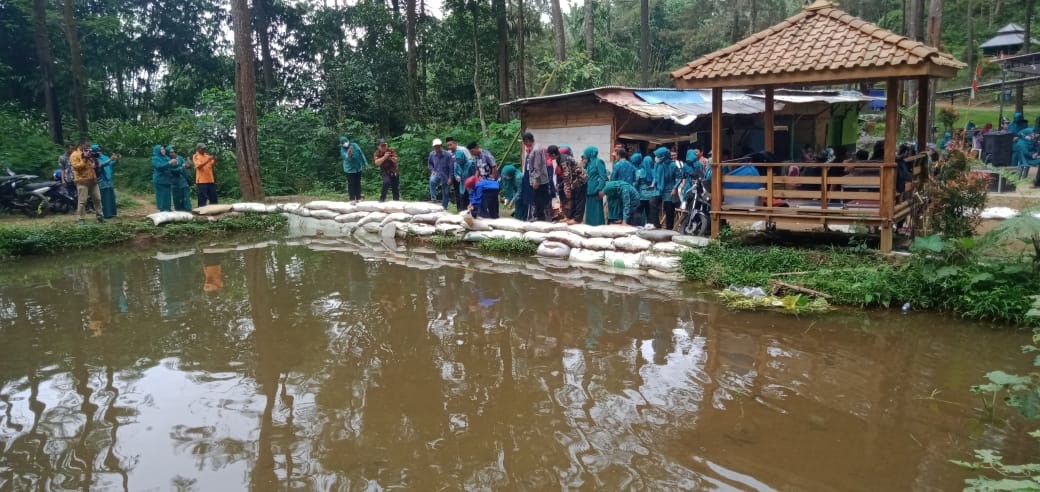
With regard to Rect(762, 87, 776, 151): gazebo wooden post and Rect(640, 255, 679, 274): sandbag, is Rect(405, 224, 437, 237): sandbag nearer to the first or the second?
Rect(640, 255, 679, 274): sandbag

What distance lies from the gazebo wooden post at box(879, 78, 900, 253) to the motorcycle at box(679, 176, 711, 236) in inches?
86.4

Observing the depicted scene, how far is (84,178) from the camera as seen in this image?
11469 millimetres

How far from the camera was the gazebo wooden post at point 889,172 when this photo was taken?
295 inches

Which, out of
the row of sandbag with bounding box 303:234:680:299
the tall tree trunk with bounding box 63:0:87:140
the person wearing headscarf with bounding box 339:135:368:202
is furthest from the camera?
the tall tree trunk with bounding box 63:0:87:140

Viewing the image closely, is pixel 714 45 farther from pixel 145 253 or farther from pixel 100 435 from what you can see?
pixel 100 435

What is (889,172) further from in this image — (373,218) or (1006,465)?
(373,218)

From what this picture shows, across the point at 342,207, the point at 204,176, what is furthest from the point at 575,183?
the point at 204,176

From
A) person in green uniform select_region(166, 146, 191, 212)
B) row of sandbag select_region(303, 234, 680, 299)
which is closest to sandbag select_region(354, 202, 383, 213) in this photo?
row of sandbag select_region(303, 234, 680, 299)

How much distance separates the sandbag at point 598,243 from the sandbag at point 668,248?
628 millimetres

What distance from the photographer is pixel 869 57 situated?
7168mm

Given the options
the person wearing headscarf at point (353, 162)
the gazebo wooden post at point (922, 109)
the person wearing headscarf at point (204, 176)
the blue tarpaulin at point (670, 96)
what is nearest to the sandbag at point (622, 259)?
the gazebo wooden post at point (922, 109)

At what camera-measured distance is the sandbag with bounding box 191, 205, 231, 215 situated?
1255cm

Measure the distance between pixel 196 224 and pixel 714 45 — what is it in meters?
23.9

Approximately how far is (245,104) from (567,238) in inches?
322
